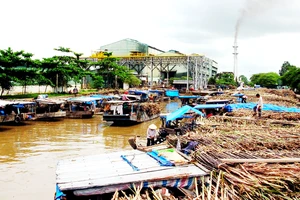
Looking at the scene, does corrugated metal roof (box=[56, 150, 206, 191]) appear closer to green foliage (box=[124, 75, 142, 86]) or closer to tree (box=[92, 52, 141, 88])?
tree (box=[92, 52, 141, 88])

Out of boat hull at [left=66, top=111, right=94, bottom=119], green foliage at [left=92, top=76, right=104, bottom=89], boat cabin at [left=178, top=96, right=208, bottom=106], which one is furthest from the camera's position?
green foliage at [left=92, top=76, right=104, bottom=89]

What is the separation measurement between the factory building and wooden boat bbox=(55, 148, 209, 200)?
55.2m

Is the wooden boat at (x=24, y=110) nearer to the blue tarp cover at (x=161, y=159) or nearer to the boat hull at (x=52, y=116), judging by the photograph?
the boat hull at (x=52, y=116)

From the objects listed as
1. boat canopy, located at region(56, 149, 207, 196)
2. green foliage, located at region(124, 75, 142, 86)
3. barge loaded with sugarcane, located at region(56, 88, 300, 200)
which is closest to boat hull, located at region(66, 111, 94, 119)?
barge loaded with sugarcane, located at region(56, 88, 300, 200)

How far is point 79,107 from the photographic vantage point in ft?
91.7

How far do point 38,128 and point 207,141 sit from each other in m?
16.8

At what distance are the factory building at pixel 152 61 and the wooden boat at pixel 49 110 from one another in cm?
3509

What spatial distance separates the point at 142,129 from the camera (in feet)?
72.1

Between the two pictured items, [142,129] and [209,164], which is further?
[142,129]

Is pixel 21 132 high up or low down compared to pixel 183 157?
down

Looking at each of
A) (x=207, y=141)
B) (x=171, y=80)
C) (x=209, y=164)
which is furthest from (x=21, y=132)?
(x=171, y=80)

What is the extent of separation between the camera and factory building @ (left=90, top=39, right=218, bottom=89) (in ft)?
206

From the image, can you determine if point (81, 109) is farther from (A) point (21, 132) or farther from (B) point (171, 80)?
(B) point (171, 80)

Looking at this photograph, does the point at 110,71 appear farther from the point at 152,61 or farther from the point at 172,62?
the point at 172,62
